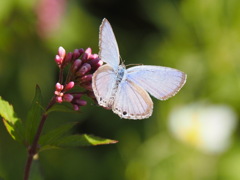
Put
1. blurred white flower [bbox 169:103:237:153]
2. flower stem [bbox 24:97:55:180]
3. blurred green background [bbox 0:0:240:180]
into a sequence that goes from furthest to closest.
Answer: blurred white flower [bbox 169:103:237:153]
blurred green background [bbox 0:0:240:180]
flower stem [bbox 24:97:55:180]

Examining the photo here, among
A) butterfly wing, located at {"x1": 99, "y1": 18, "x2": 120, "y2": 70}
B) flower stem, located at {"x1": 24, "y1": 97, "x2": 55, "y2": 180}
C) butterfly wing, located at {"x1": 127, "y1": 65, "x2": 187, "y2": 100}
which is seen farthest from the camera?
butterfly wing, located at {"x1": 127, "y1": 65, "x2": 187, "y2": 100}

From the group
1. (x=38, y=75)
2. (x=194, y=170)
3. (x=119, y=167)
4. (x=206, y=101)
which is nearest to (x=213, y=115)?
(x=206, y=101)

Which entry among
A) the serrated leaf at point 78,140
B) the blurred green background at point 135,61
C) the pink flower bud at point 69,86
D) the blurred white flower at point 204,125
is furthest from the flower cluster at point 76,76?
the blurred white flower at point 204,125

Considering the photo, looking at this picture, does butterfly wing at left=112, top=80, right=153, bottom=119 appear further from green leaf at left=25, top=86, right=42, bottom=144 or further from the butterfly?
green leaf at left=25, top=86, right=42, bottom=144

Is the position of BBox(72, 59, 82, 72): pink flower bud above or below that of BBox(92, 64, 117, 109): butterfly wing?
above

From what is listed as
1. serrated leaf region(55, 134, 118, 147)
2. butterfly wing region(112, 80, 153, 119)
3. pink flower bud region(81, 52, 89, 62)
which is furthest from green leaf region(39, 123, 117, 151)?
pink flower bud region(81, 52, 89, 62)

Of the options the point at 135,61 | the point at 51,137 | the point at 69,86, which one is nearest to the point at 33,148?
the point at 51,137

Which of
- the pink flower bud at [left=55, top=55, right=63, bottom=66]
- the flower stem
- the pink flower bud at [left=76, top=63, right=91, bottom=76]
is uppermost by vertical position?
the pink flower bud at [left=55, top=55, right=63, bottom=66]

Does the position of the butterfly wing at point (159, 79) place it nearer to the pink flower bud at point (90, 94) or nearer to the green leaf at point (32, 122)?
the pink flower bud at point (90, 94)
